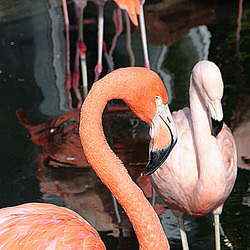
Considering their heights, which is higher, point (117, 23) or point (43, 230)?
point (117, 23)

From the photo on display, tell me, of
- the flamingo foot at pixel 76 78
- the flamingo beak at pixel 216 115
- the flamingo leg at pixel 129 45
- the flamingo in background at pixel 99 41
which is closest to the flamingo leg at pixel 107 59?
the flamingo in background at pixel 99 41

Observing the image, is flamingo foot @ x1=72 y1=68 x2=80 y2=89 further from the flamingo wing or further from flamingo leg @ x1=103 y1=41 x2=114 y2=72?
the flamingo wing

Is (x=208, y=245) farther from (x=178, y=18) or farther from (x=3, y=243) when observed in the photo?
(x=178, y=18)

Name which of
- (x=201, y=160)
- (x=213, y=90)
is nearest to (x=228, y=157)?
(x=201, y=160)

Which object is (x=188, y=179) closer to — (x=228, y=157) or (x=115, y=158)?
(x=228, y=157)

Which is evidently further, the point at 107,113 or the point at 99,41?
the point at 99,41

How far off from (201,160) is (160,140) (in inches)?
26.7

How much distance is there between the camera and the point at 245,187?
11.6ft

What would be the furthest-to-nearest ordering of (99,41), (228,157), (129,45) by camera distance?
1. (129,45)
2. (99,41)
3. (228,157)

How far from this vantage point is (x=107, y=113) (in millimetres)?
4707

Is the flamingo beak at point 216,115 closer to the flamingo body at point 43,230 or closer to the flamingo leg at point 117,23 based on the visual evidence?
the flamingo body at point 43,230

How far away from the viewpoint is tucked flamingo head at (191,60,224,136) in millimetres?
2607

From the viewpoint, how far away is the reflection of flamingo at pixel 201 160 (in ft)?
8.66

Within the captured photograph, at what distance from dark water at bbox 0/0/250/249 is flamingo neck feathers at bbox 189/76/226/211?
526 millimetres
